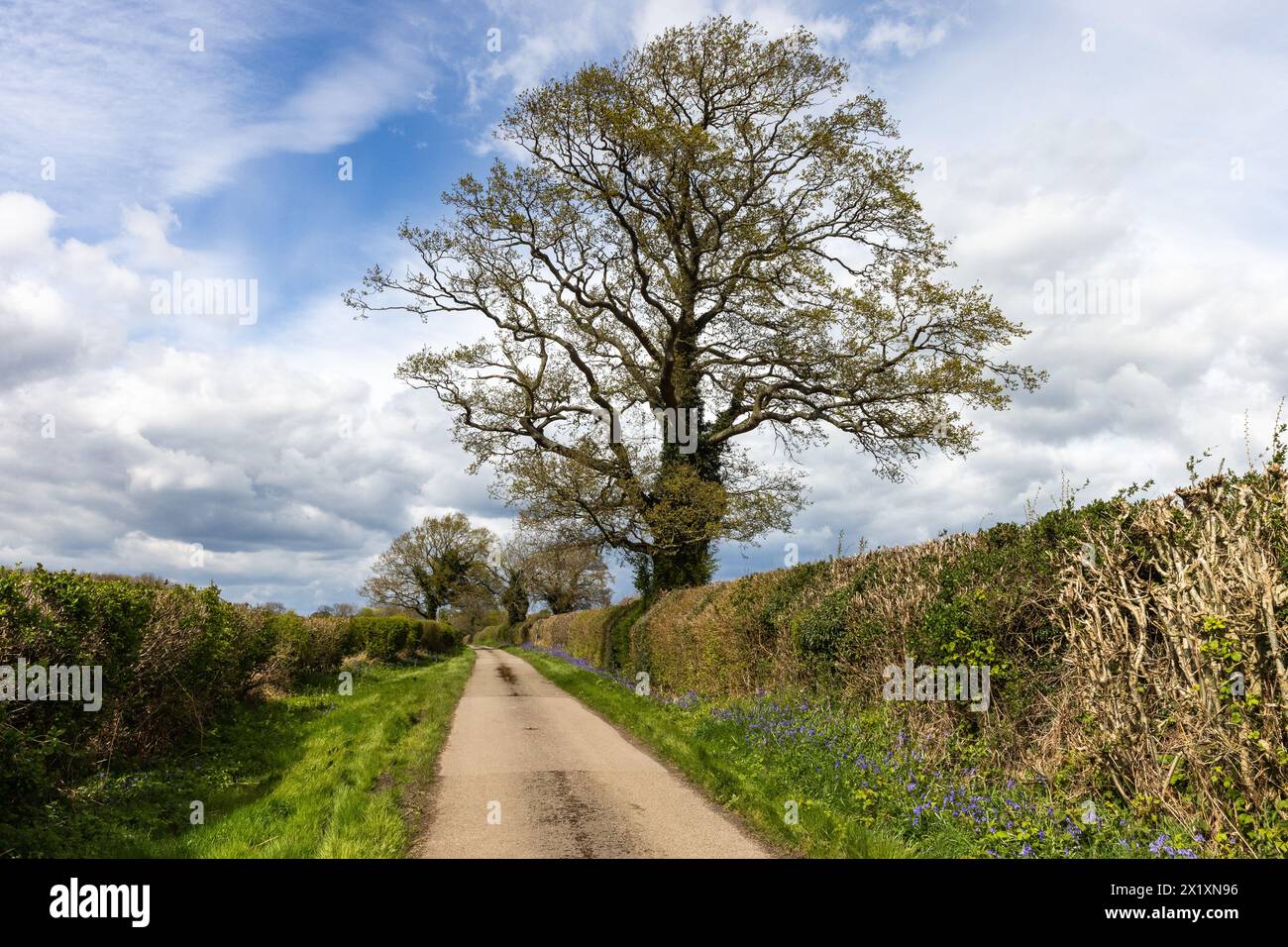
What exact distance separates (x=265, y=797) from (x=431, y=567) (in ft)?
222

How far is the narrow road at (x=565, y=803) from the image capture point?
636 centimetres

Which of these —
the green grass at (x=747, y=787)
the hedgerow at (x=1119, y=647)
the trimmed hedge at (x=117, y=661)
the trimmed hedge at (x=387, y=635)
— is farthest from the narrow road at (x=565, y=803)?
the trimmed hedge at (x=387, y=635)

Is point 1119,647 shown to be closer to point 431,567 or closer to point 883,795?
point 883,795

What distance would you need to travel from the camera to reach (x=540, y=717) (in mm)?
14898

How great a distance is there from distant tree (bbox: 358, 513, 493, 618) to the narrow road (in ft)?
204

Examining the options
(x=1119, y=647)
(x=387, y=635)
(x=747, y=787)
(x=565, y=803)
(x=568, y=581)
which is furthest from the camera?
(x=568, y=581)

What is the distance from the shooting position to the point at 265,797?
330 inches

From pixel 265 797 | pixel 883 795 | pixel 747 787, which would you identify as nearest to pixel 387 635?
pixel 265 797

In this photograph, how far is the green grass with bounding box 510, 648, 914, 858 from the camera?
6.08m

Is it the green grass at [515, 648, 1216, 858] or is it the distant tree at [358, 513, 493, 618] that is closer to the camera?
the green grass at [515, 648, 1216, 858]

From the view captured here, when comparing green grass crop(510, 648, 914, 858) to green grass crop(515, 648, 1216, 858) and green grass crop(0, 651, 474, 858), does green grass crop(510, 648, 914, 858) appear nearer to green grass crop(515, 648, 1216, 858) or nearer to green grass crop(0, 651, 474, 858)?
green grass crop(515, 648, 1216, 858)

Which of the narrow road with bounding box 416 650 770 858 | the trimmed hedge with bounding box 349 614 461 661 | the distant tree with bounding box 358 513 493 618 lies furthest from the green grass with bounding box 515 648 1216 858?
the distant tree with bounding box 358 513 493 618

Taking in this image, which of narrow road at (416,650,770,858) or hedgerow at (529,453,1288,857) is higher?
hedgerow at (529,453,1288,857)
